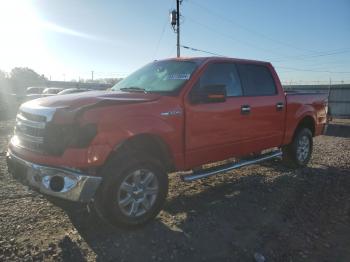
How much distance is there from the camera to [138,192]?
4.04 m

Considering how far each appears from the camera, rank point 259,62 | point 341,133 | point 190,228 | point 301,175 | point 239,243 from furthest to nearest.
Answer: point 341,133
point 301,175
point 259,62
point 190,228
point 239,243

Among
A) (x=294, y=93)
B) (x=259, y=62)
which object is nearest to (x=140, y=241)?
(x=259, y=62)

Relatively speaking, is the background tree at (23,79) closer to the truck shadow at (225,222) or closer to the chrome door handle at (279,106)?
the chrome door handle at (279,106)

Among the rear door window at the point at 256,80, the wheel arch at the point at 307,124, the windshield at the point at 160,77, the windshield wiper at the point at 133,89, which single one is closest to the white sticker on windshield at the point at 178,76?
the windshield at the point at 160,77

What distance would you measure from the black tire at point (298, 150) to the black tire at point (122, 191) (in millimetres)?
3695

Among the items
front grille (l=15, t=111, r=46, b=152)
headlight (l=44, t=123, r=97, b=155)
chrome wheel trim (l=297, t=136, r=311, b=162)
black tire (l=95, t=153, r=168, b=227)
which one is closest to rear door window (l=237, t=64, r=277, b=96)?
chrome wheel trim (l=297, t=136, r=311, b=162)

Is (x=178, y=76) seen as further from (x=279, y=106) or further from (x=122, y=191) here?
(x=279, y=106)

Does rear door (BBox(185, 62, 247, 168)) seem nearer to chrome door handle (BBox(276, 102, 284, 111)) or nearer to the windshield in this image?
the windshield

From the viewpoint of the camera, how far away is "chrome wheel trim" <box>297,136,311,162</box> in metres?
7.22

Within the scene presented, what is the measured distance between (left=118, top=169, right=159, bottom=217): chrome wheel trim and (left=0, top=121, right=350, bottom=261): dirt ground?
262 mm

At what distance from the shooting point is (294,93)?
6.92 m

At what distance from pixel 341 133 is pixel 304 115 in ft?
27.3

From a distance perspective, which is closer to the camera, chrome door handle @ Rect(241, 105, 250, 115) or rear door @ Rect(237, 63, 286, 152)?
chrome door handle @ Rect(241, 105, 250, 115)

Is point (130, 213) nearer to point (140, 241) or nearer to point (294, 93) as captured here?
point (140, 241)
